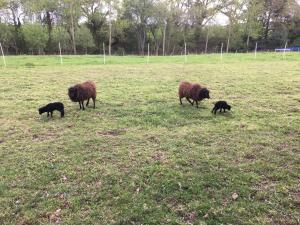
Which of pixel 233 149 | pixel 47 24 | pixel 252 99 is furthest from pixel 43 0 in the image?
pixel 233 149

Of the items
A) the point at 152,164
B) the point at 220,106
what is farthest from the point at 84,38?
the point at 152,164

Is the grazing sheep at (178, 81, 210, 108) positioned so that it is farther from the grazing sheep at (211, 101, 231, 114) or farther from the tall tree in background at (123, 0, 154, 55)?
the tall tree in background at (123, 0, 154, 55)

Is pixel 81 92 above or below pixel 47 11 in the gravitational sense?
below

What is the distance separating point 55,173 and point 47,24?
48390 millimetres

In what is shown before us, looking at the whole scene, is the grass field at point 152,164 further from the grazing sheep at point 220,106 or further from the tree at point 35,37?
the tree at point 35,37

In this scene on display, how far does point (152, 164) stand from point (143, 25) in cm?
4845

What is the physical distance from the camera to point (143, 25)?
4997 cm

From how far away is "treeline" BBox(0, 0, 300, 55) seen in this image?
43125mm

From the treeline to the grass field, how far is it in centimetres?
3608

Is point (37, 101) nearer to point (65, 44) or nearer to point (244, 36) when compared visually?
point (65, 44)

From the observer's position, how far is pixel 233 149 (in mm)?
5512

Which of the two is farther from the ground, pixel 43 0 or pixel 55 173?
pixel 43 0

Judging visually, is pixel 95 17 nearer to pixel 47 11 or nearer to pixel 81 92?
pixel 47 11

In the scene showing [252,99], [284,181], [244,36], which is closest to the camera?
[284,181]
